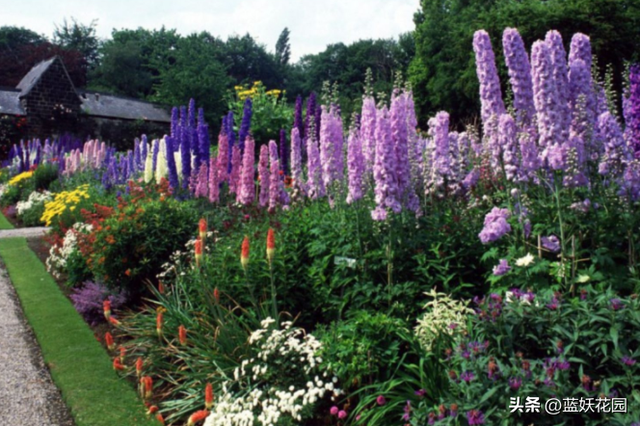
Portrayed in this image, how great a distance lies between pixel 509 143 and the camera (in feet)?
12.1

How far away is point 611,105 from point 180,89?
96.4 feet

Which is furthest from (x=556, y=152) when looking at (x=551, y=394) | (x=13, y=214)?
(x=13, y=214)

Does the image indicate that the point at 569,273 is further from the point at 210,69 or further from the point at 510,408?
the point at 210,69

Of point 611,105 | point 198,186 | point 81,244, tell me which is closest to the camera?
point 611,105

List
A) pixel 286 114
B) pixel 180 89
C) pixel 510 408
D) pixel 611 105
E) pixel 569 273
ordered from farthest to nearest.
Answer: pixel 180 89 < pixel 286 114 < pixel 611 105 < pixel 569 273 < pixel 510 408

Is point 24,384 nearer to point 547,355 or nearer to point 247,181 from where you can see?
point 247,181

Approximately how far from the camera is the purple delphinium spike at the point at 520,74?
376 cm

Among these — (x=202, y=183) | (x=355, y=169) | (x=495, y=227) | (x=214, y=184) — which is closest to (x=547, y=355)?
(x=495, y=227)

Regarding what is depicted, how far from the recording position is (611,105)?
13.6 ft

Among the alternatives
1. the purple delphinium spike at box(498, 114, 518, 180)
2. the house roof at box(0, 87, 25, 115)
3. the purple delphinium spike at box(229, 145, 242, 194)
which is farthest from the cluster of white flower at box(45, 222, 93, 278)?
the house roof at box(0, 87, 25, 115)

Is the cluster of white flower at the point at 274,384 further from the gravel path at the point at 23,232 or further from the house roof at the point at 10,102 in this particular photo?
the house roof at the point at 10,102

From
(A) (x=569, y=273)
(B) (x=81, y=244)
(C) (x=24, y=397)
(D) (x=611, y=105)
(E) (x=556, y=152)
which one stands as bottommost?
(C) (x=24, y=397)

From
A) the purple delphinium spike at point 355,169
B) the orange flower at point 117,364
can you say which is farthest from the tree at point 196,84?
the orange flower at point 117,364

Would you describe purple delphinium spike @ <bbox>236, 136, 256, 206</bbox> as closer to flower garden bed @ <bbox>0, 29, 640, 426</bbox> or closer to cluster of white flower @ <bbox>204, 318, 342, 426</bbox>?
flower garden bed @ <bbox>0, 29, 640, 426</bbox>
